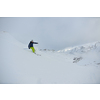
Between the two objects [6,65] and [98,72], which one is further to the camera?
[98,72]

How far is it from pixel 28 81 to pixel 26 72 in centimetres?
72

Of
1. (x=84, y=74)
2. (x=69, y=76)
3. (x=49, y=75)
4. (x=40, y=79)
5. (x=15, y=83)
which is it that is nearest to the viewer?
(x=15, y=83)

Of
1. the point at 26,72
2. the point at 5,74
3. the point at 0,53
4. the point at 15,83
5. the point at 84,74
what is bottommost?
the point at 15,83

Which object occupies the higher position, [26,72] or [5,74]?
[26,72]

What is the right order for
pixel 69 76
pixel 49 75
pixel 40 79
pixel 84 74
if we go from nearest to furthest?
pixel 40 79 < pixel 49 75 < pixel 69 76 < pixel 84 74

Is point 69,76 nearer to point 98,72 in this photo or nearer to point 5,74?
point 98,72

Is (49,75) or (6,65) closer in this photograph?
(6,65)

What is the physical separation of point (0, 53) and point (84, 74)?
23.9ft

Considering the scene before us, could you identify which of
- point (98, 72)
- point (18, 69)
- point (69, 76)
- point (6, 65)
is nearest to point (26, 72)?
point (18, 69)

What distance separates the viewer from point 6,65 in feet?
16.0

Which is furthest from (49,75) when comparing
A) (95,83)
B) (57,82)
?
(95,83)

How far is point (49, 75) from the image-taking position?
5.30 meters

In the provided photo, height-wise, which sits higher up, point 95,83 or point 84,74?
point 84,74

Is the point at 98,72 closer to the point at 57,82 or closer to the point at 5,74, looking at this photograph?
the point at 57,82
